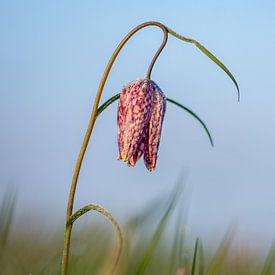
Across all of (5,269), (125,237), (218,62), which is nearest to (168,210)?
(125,237)

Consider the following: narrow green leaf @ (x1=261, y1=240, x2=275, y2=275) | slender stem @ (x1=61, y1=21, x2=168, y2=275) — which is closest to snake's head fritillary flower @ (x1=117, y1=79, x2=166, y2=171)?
slender stem @ (x1=61, y1=21, x2=168, y2=275)

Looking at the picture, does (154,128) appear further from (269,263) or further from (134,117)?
(269,263)

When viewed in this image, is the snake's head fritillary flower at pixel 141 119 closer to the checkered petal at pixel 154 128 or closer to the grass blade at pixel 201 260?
the checkered petal at pixel 154 128

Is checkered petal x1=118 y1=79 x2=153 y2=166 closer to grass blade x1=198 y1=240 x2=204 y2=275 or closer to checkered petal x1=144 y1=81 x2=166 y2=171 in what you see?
checkered petal x1=144 y1=81 x2=166 y2=171

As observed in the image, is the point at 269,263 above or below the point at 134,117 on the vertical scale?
below

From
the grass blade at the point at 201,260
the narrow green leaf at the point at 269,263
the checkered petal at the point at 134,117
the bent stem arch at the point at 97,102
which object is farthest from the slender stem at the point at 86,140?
the narrow green leaf at the point at 269,263

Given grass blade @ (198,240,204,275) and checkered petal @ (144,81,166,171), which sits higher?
checkered petal @ (144,81,166,171)

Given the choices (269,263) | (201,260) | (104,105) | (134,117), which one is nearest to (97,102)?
(104,105)

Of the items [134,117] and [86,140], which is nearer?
[86,140]

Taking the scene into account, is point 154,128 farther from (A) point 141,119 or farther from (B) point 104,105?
(B) point 104,105
